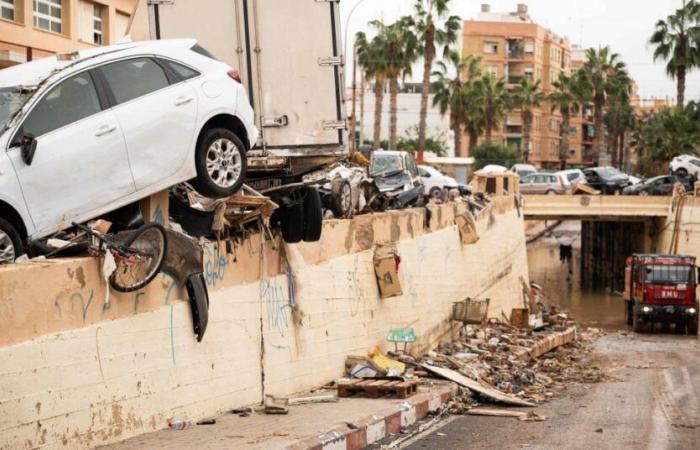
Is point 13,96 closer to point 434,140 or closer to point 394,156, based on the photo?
point 394,156

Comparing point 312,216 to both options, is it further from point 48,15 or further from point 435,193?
point 435,193

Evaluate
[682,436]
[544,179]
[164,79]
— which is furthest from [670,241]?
[164,79]

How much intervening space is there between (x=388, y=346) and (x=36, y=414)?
10.9 meters

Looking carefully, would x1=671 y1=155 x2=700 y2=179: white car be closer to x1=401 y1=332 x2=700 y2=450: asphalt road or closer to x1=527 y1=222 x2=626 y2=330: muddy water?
x1=527 y1=222 x2=626 y2=330: muddy water

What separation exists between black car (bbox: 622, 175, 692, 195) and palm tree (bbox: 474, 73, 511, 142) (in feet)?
95.9

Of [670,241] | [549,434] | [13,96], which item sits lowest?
[670,241]

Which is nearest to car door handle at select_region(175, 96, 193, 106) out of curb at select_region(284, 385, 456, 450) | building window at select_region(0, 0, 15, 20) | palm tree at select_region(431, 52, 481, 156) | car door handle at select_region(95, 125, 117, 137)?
car door handle at select_region(95, 125, 117, 137)

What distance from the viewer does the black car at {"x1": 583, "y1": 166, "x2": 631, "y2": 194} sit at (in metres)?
65.1

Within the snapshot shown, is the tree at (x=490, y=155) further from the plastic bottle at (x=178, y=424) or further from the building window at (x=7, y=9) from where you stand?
the plastic bottle at (x=178, y=424)

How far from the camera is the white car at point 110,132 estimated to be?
36.6ft

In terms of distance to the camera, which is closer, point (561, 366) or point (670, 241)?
point (561, 366)

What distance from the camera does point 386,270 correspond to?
19.8 meters

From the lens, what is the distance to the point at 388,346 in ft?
66.3

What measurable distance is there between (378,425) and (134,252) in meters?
3.71
